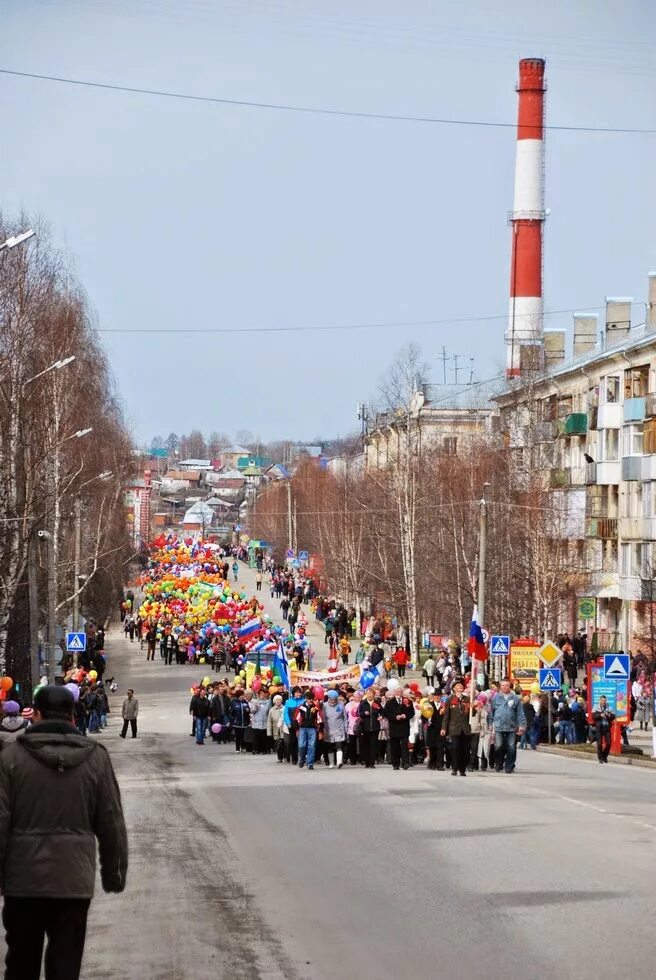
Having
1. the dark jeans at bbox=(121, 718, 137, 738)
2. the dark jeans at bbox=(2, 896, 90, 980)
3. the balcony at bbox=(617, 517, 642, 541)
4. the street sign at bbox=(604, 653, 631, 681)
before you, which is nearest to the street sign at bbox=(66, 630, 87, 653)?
the dark jeans at bbox=(121, 718, 137, 738)

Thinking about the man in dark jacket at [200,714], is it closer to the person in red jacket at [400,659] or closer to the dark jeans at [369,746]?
the dark jeans at [369,746]

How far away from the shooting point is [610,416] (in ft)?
213

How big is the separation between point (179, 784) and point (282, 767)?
457 centimetres

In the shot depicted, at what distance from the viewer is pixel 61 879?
710cm

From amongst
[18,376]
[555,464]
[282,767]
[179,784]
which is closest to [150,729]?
[18,376]

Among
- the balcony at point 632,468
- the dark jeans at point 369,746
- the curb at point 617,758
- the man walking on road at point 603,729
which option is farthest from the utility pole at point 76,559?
the dark jeans at point 369,746

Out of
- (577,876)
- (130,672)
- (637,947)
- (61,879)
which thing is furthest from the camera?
(130,672)

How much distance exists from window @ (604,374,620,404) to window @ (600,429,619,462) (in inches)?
46.4

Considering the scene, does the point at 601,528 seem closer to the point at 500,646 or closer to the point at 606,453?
the point at 606,453

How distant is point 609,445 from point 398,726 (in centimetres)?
3940

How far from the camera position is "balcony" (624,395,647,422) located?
6092 cm

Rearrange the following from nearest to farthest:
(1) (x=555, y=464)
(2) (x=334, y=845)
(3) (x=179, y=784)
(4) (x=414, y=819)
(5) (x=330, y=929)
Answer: (5) (x=330, y=929), (2) (x=334, y=845), (4) (x=414, y=819), (3) (x=179, y=784), (1) (x=555, y=464)

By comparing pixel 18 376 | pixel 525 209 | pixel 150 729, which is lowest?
pixel 150 729

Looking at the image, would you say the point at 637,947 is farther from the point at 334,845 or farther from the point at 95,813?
the point at 334,845
